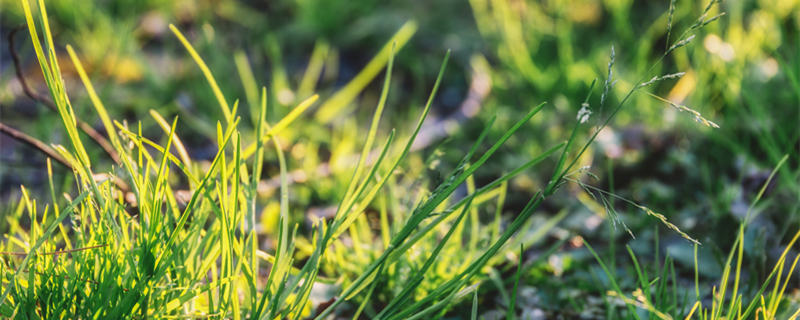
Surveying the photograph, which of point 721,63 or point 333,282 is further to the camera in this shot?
point 721,63

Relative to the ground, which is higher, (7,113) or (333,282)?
(7,113)

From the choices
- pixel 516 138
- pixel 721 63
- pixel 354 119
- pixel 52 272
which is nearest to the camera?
pixel 52 272

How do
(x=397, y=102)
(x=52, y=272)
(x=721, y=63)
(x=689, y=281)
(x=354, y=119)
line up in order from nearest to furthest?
(x=52, y=272)
(x=689, y=281)
(x=721, y=63)
(x=354, y=119)
(x=397, y=102)

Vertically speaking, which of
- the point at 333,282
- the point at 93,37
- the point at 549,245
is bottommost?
the point at 549,245

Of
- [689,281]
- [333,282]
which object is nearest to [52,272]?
[333,282]

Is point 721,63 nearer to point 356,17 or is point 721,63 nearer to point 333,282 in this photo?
point 333,282

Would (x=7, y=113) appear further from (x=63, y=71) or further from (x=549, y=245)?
(x=549, y=245)

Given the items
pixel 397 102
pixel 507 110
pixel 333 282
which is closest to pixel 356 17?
pixel 397 102
